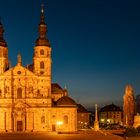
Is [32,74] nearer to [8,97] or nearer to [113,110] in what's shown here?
[8,97]

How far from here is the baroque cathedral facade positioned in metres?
97.2

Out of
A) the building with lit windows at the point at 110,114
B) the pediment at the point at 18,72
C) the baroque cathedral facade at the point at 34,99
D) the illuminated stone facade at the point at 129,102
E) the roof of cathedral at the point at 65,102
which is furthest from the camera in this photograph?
the building with lit windows at the point at 110,114

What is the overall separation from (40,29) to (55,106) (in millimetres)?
16118

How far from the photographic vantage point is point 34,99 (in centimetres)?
9800

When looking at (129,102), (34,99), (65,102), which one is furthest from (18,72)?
(129,102)

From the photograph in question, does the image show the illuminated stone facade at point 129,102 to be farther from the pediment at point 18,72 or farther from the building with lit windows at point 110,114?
the building with lit windows at point 110,114

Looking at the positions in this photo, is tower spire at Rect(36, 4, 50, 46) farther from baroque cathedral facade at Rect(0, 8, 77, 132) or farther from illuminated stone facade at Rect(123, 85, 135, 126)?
illuminated stone facade at Rect(123, 85, 135, 126)

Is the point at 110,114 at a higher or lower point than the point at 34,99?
lower

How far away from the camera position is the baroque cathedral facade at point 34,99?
97.2 metres

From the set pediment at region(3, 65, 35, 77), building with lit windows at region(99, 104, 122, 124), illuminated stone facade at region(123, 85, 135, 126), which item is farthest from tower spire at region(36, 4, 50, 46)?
building with lit windows at region(99, 104, 122, 124)

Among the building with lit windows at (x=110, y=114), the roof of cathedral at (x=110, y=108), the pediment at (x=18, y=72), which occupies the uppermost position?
the pediment at (x=18, y=72)

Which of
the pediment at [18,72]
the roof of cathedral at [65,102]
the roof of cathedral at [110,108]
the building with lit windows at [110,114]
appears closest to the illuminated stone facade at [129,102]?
the roof of cathedral at [65,102]

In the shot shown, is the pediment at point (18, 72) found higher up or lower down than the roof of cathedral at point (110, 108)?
higher up

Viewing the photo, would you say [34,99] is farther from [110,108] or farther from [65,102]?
[110,108]
